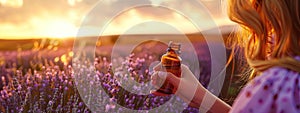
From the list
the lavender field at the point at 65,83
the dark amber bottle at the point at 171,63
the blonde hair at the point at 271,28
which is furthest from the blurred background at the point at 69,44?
the blonde hair at the point at 271,28

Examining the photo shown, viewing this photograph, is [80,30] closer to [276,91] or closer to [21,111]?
[21,111]

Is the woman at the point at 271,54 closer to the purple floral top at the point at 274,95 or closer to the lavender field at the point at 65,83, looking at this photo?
the purple floral top at the point at 274,95

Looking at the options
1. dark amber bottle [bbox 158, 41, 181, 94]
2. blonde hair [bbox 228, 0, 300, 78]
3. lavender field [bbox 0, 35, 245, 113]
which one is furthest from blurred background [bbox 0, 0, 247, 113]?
blonde hair [bbox 228, 0, 300, 78]

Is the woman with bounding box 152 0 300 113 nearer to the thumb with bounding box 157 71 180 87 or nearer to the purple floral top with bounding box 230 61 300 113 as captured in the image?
the purple floral top with bounding box 230 61 300 113

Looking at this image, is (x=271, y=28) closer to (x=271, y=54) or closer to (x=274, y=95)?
(x=271, y=54)

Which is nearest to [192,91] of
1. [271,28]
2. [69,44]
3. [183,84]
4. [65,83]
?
[183,84]

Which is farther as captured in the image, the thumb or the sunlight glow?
the sunlight glow
